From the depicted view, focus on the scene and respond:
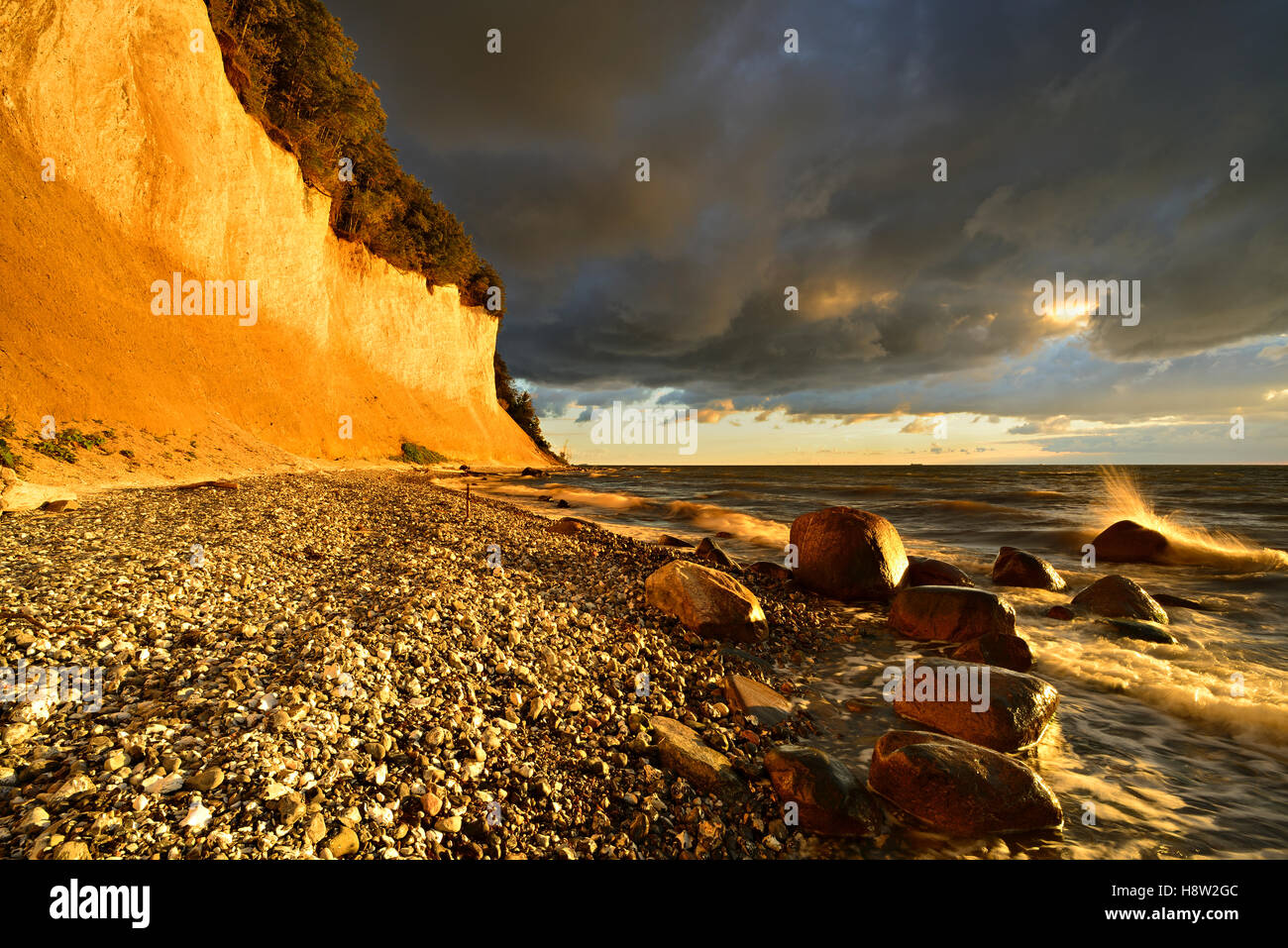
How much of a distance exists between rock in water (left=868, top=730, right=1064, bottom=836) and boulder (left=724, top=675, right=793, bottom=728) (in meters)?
1.14

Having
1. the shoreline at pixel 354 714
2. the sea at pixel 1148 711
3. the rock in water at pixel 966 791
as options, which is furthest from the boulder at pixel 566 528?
the rock in water at pixel 966 791

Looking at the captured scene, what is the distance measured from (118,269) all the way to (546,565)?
21.8m

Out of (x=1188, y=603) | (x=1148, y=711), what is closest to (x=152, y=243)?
(x=1148, y=711)

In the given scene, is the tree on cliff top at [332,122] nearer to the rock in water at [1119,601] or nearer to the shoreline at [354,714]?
the shoreline at [354,714]

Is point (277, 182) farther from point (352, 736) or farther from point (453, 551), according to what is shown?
point (352, 736)

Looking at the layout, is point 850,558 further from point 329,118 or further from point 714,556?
point 329,118

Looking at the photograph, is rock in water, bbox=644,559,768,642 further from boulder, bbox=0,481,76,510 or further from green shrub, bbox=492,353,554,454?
green shrub, bbox=492,353,554,454

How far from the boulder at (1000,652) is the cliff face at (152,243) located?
824 inches

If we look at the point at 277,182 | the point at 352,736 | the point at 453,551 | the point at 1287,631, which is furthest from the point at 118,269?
the point at 1287,631

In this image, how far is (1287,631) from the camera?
28.4 ft

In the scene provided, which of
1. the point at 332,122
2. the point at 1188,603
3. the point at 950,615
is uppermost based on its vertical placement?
the point at 332,122

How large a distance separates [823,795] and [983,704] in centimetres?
245

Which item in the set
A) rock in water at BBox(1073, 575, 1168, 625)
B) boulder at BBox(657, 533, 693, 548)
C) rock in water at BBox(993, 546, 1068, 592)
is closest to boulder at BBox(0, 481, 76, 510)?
boulder at BBox(657, 533, 693, 548)

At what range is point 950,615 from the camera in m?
7.60
